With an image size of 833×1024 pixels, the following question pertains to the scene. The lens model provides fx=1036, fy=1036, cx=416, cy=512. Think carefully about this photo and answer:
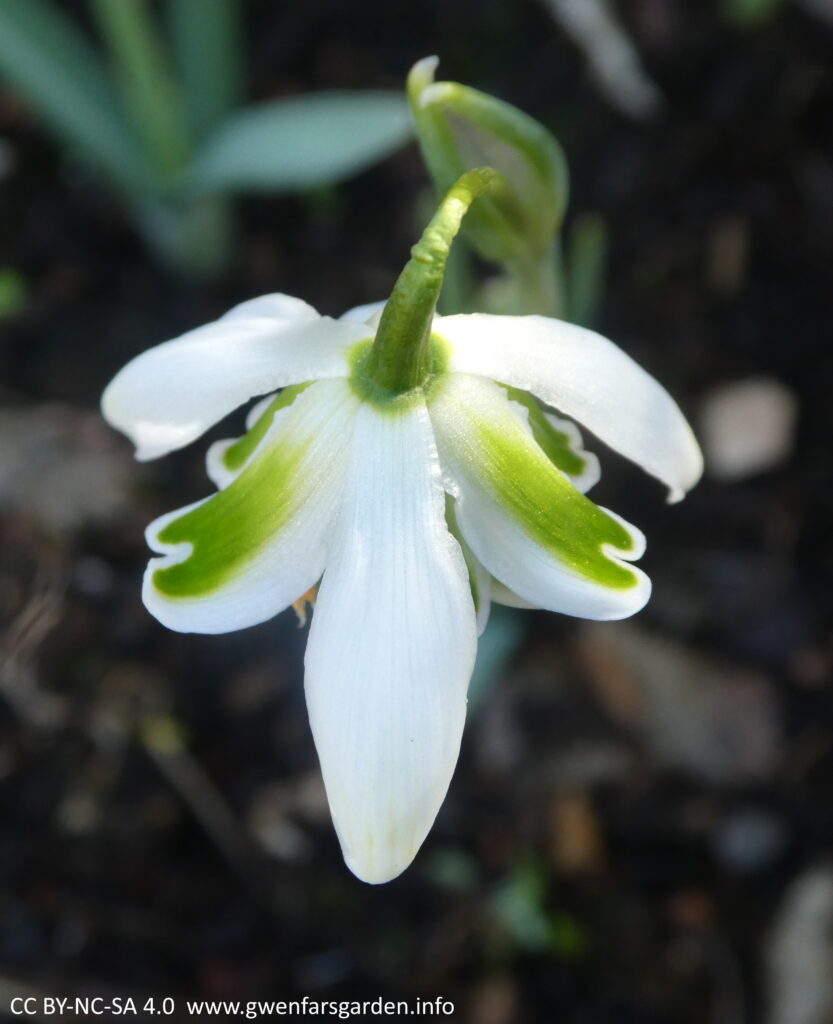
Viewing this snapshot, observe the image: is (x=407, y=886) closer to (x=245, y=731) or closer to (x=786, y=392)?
(x=245, y=731)

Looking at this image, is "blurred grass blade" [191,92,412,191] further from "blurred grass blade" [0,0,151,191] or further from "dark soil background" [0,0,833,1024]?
"dark soil background" [0,0,833,1024]

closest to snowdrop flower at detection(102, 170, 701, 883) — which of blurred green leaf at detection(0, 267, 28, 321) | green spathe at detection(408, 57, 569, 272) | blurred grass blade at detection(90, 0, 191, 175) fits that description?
green spathe at detection(408, 57, 569, 272)

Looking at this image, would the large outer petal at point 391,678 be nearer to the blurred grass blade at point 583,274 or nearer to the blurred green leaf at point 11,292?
the blurred grass blade at point 583,274

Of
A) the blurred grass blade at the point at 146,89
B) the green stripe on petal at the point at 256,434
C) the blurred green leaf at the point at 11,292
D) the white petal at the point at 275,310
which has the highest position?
the blurred grass blade at the point at 146,89

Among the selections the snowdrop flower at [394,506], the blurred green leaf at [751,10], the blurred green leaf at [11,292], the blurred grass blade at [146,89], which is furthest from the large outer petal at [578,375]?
the blurred green leaf at [751,10]

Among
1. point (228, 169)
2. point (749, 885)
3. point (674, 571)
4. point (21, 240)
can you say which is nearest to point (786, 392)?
point (674, 571)

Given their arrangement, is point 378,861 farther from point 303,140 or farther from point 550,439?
point 303,140
